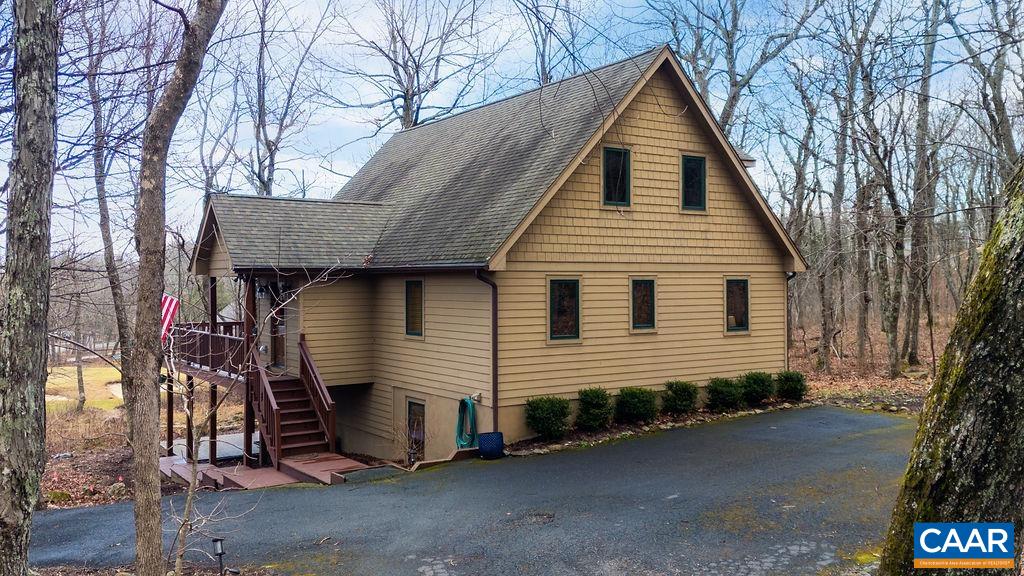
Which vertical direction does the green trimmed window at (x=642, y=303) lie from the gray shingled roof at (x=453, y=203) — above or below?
below

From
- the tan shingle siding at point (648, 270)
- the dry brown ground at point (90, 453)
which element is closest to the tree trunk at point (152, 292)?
the tan shingle siding at point (648, 270)

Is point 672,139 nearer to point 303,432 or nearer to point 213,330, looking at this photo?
point 303,432

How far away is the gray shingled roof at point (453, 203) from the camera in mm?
14641

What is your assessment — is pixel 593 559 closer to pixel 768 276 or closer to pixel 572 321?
pixel 572 321

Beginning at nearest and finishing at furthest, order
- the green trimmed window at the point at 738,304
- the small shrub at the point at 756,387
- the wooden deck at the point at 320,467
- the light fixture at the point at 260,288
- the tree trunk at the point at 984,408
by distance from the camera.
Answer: the tree trunk at the point at 984,408 → the wooden deck at the point at 320,467 → the small shrub at the point at 756,387 → the green trimmed window at the point at 738,304 → the light fixture at the point at 260,288

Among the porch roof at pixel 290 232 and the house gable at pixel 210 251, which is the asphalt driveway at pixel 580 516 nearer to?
the porch roof at pixel 290 232

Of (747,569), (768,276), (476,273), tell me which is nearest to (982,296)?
(747,569)

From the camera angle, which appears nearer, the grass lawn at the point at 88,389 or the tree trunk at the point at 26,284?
the tree trunk at the point at 26,284

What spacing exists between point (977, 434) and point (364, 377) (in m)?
14.7

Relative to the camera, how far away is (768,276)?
17844mm

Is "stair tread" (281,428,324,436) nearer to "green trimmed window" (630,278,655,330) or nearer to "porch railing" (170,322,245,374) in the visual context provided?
"porch railing" (170,322,245,374)

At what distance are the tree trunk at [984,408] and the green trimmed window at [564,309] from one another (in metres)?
10.3

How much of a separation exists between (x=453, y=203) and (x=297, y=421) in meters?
5.76

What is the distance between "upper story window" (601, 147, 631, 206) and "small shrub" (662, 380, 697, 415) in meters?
4.01
